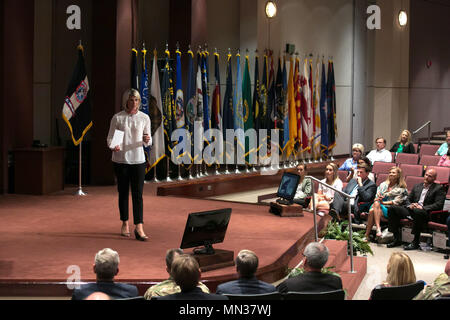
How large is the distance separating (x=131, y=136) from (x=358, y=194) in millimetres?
3627

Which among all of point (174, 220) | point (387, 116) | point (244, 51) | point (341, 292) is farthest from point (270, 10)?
point (341, 292)

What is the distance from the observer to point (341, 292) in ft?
12.3

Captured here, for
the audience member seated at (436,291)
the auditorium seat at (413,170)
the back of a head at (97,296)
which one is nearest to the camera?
the back of a head at (97,296)

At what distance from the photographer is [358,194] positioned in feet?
28.9

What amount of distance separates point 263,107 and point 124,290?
8303mm

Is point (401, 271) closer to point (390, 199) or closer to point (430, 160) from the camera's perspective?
point (390, 199)

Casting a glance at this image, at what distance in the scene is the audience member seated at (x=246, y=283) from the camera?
388cm

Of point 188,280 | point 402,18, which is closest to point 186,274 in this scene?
point 188,280

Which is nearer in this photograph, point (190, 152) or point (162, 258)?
point (162, 258)

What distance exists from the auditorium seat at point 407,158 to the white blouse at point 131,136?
5.35 m

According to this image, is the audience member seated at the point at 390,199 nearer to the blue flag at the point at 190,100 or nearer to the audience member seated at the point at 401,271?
the blue flag at the point at 190,100

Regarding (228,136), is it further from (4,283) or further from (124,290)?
(124,290)

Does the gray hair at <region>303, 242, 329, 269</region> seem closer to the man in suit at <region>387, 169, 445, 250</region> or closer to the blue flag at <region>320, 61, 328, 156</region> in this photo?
the man in suit at <region>387, 169, 445, 250</region>

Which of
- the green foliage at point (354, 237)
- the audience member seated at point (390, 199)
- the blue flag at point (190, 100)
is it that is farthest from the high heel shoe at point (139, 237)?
the blue flag at point (190, 100)
